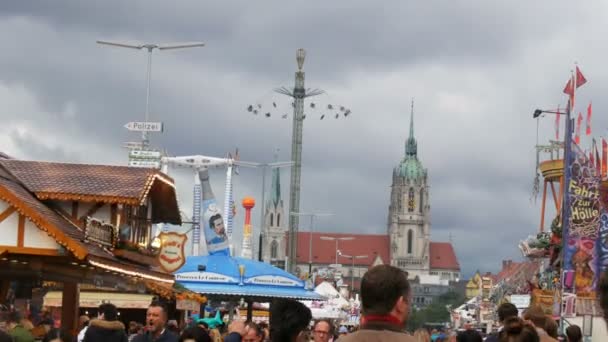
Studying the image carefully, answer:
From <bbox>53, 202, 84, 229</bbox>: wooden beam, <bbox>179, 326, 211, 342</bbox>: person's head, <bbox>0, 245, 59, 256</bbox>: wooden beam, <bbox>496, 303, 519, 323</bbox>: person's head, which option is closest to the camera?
<bbox>496, 303, 519, 323</bbox>: person's head

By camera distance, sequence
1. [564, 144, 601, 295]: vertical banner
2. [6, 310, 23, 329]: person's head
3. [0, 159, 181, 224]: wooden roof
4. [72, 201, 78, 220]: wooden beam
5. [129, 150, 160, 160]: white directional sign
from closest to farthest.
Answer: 1. [6, 310, 23, 329]: person's head
2. [0, 159, 181, 224]: wooden roof
3. [72, 201, 78, 220]: wooden beam
4. [564, 144, 601, 295]: vertical banner
5. [129, 150, 160, 160]: white directional sign

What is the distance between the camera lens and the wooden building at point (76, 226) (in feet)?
75.0

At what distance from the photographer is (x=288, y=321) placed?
27.3ft

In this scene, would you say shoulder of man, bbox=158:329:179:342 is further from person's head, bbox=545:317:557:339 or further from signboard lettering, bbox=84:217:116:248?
signboard lettering, bbox=84:217:116:248

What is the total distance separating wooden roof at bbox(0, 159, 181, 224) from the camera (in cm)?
2739

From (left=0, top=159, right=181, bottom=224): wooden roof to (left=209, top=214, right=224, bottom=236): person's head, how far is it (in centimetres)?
1534

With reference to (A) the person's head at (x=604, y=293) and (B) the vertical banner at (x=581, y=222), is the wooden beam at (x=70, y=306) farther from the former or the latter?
(A) the person's head at (x=604, y=293)

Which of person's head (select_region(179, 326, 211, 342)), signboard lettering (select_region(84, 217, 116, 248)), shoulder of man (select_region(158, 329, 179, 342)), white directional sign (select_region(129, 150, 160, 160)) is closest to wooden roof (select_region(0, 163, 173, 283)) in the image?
signboard lettering (select_region(84, 217, 116, 248))

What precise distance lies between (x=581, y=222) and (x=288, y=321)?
28889mm

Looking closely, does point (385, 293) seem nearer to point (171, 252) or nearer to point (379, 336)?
point (379, 336)

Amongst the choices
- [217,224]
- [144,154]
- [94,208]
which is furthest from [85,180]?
[144,154]

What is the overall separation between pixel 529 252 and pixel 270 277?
30.1 metres

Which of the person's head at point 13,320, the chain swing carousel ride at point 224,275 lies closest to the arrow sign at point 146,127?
the chain swing carousel ride at point 224,275

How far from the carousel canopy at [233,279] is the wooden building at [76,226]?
400 inches
